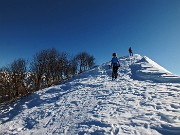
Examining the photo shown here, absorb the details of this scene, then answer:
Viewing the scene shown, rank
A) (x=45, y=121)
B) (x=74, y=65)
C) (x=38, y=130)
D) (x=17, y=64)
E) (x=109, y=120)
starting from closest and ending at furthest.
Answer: (x=109, y=120) < (x=38, y=130) < (x=45, y=121) < (x=17, y=64) < (x=74, y=65)

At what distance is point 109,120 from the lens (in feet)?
29.0

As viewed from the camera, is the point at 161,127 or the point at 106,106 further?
the point at 106,106

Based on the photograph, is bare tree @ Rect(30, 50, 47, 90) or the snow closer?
the snow

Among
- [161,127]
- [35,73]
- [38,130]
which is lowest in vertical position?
[38,130]

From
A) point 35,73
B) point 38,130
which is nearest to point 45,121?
point 38,130

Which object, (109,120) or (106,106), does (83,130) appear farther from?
(106,106)

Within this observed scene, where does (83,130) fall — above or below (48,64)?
below

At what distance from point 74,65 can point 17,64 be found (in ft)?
87.2

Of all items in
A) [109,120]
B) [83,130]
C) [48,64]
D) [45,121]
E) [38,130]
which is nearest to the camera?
[83,130]

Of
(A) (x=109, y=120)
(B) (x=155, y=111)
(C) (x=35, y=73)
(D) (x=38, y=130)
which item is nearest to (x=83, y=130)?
(A) (x=109, y=120)

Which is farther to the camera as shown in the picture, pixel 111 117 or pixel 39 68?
pixel 39 68

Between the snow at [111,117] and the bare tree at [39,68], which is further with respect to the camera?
the bare tree at [39,68]

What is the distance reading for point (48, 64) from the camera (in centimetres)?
5938

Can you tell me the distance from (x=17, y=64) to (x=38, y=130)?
48147 mm
